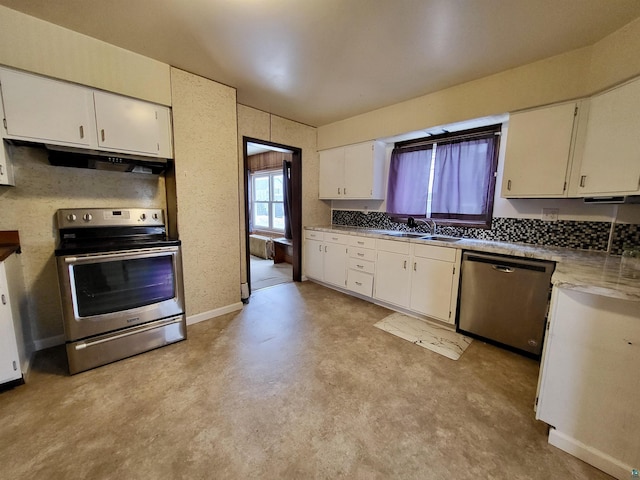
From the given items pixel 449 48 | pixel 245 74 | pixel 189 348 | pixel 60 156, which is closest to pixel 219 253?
Answer: pixel 189 348

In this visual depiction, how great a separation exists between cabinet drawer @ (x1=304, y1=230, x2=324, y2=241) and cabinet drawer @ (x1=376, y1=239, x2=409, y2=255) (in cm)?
103

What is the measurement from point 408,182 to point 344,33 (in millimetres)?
2033

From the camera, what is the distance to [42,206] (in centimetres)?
217

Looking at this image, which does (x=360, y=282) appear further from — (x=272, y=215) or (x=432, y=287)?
(x=272, y=215)

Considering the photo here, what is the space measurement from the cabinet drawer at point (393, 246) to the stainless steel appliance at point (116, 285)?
2206 millimetres

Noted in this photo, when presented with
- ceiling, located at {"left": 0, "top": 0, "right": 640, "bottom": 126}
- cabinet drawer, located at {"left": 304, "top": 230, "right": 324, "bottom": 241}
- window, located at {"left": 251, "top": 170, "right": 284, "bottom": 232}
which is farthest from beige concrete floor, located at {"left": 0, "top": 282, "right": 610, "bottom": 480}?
window, located at {"left": 251, "top": 170, "right": 284, "bottom": 232}

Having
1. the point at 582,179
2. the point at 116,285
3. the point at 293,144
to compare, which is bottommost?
the point at 116,285

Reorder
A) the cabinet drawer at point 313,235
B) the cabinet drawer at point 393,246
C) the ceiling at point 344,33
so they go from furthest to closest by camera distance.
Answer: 1. the cabinet drawer at point 313,235
2. the cabinet drawer at point 393,246
3. the ceiling at point 344,33

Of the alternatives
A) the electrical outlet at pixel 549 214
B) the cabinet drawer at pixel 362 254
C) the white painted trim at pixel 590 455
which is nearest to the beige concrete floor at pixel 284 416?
the white painted trim at pixel 590 455

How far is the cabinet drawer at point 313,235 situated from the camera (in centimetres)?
390

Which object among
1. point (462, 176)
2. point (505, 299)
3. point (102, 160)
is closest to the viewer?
point (102, 160)

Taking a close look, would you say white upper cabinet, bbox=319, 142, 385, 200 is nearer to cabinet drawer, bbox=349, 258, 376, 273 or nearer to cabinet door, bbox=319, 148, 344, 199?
cabinet door, bbox=319, 148, 344, 199

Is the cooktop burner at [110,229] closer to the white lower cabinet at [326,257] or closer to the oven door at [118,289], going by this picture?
the oven door at [118,289]

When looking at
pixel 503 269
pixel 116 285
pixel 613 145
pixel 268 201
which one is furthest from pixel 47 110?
pixel 268 201
